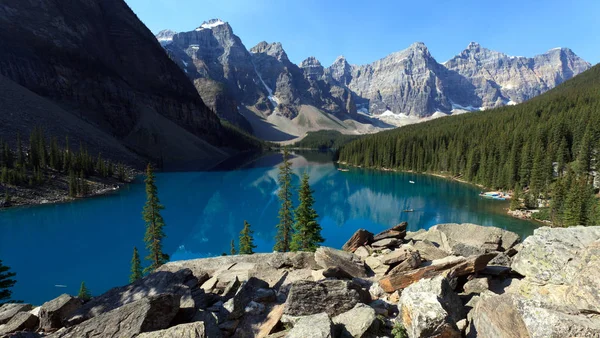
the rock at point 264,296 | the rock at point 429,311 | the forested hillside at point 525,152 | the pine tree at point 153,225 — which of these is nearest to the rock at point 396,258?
the rock at point 429,311

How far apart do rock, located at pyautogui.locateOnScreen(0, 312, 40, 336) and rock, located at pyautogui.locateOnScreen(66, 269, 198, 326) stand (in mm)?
1216

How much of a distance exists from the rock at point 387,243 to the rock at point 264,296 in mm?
8908

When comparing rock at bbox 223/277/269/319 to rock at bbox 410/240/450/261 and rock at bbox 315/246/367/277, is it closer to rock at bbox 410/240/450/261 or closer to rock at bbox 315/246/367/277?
rock at bbox 315/246/367/277

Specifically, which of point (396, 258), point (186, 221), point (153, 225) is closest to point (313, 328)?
point (396, 258)

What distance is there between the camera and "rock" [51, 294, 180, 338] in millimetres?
7297

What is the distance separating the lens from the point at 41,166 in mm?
69688

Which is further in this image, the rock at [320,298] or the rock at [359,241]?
the rock at [359,241]

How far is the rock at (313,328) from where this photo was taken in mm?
6641

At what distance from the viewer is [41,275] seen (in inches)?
1159

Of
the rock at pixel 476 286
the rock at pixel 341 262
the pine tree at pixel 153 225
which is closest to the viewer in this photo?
the rock at pixel 476 286

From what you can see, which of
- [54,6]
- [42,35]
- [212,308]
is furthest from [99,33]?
[212,308]

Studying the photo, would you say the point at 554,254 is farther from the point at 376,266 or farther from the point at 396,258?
the point at 376,266

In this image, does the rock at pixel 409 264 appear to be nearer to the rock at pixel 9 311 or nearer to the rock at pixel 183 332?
the rock at pixel 183 332

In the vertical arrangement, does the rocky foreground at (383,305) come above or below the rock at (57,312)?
above
